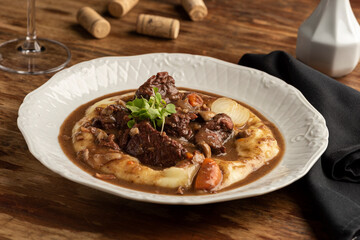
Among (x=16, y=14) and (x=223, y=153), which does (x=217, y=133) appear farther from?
(x=16, y=14)

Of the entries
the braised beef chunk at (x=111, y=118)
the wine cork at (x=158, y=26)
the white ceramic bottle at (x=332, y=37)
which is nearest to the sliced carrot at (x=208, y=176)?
the braised beef chunk at (x=111, y=118)

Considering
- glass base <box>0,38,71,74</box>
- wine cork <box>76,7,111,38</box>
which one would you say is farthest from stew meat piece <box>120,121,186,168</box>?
wine cork <box>76,7,111,38</box>

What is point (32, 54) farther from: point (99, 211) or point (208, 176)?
point (208, 176)

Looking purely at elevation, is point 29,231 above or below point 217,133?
below

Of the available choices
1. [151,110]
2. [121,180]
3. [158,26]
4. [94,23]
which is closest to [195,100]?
[151,110]

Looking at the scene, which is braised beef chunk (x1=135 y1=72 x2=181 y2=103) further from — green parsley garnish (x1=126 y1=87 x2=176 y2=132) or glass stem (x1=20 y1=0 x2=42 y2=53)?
glass stem (x1=20 y1=0 x2=42 y2=53)

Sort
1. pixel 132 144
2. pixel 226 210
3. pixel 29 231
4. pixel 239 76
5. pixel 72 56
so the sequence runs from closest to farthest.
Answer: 1. pixel 29 231
2. pixel 226 210
3. pixel 132 144
4. pixel 239 76
5. pixel 72 56

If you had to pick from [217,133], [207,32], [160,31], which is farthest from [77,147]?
[207,32]
